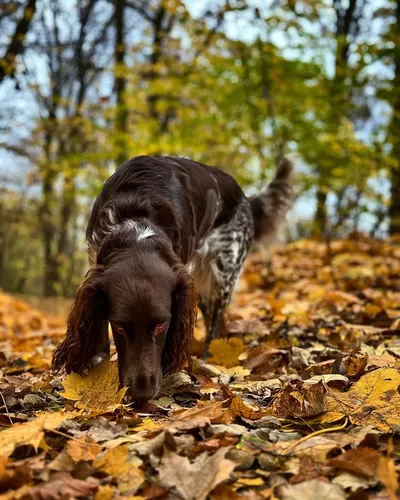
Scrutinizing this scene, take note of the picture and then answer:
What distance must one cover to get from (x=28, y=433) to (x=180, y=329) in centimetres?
132

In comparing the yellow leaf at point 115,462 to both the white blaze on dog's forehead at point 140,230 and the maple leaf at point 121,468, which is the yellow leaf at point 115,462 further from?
the white blaze on dog's forehead at point 140,230

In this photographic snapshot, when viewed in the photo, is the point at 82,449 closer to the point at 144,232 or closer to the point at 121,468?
the point at 121,468

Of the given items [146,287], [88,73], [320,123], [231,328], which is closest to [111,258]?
[146,287]

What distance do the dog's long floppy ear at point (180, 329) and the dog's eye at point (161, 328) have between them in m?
0.19

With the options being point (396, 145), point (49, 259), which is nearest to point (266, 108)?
point (396, 145)

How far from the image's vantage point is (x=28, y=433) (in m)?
2.20

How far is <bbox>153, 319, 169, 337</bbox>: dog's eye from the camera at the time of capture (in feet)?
10.2

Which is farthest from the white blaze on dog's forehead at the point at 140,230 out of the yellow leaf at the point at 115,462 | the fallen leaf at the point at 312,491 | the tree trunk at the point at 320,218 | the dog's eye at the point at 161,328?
the tree trunk at the point at 320,218

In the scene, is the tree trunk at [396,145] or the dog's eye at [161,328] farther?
the tree trunk at [396,145]

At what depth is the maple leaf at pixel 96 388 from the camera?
2.81m

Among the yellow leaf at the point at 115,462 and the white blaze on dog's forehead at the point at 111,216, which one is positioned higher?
the white blaze on dog's forehead at the point at 111,216

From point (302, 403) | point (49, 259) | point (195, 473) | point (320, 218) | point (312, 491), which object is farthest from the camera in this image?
point (49, 259)

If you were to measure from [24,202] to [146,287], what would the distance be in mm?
22549

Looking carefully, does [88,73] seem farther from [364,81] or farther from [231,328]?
[231,328]
